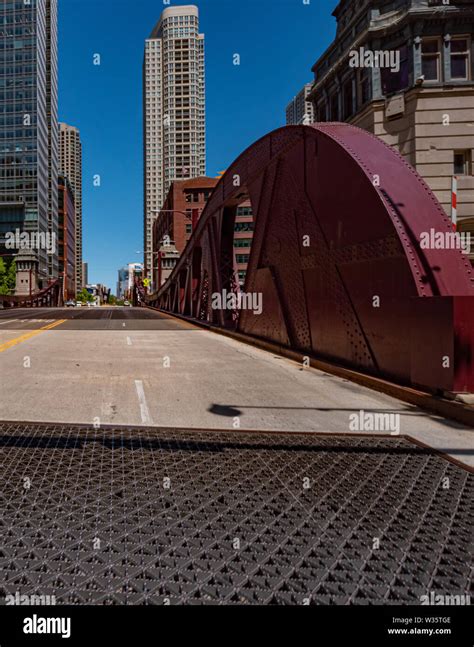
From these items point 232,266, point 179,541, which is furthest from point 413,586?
point 232,266

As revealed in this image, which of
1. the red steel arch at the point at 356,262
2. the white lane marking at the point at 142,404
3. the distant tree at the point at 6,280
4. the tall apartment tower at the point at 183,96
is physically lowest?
the white lane marking at the point at 142,404

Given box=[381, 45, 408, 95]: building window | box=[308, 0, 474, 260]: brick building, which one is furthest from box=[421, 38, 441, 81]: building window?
box=[381, 45, 408, 95]: building window

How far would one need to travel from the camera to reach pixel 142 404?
5.42m

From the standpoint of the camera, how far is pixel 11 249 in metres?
101

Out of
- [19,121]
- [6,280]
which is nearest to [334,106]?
[6,280]

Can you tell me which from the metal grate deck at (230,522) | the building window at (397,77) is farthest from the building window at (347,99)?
the metal grate deck at (230,522)

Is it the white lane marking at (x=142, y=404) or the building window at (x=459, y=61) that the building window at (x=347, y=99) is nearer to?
the building window at (x=459, y=61)

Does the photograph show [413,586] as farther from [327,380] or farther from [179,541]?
[327,380]

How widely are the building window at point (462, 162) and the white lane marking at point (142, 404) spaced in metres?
18.0

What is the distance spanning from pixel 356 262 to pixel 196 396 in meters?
3.34

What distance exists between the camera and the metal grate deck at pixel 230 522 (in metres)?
1.91

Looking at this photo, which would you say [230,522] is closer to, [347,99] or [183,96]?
[347,99]

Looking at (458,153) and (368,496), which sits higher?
(458,153)

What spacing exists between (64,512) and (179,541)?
83cm
